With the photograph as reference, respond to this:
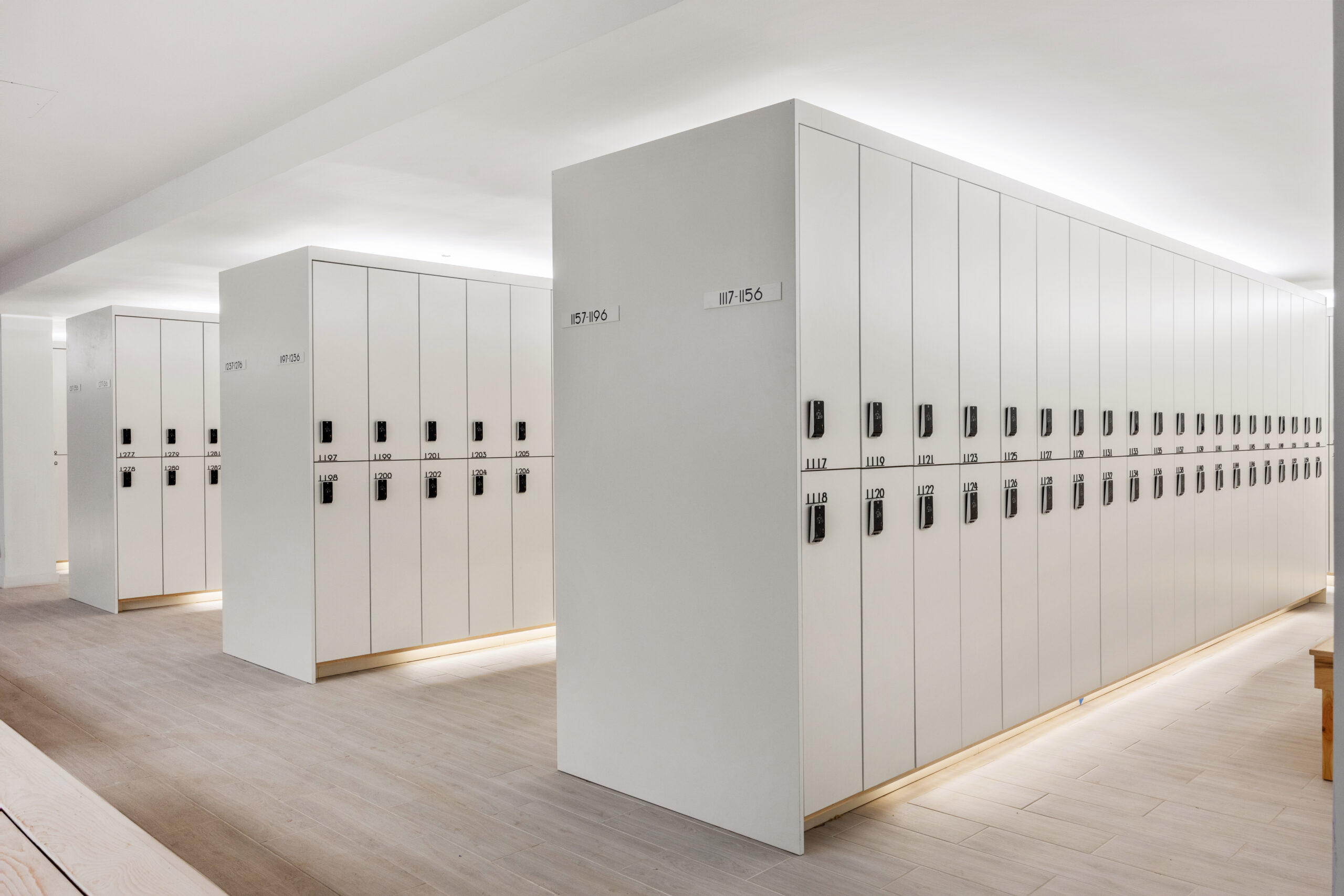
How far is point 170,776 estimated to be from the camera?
414 cm

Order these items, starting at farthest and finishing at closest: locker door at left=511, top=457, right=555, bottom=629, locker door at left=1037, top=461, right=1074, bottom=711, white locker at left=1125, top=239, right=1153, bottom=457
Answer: locker door at left=511, top=457, right=555, bottom=629 → white locker at left=1125, top=239, right=1153, bottom=457 → locker door at left=1037, top=461, right=1074, bottom=711

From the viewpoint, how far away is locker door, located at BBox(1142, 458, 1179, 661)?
570cm

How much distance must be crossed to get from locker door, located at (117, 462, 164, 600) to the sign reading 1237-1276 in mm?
7129

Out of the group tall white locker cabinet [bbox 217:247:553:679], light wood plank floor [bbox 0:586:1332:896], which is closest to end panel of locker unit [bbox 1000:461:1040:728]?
light wood plank floor [bbox 0:586:1332:896]

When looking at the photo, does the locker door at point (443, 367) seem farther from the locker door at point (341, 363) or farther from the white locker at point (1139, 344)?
the white locker at point (1139, 344)

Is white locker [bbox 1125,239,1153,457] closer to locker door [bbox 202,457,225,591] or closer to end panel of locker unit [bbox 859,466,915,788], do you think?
end panel of locker unit [bbox 859,466,915,788]

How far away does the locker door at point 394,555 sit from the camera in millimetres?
6141

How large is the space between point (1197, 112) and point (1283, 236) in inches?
140

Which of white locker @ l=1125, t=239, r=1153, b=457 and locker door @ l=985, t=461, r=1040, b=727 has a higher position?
white locker @ l=1125, t=239, r=1153, b=457

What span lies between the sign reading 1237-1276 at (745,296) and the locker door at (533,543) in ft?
12.0

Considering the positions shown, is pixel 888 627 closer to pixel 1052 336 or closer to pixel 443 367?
pixel 1052 336

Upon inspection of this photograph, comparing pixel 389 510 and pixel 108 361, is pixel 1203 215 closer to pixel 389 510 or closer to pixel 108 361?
pixel 389 510

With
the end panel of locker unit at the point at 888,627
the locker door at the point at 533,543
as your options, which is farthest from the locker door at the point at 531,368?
the end panel of locker unit at the point at 888,627

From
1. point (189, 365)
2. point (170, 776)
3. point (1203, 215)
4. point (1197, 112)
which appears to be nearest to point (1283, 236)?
point (1203, 215)
